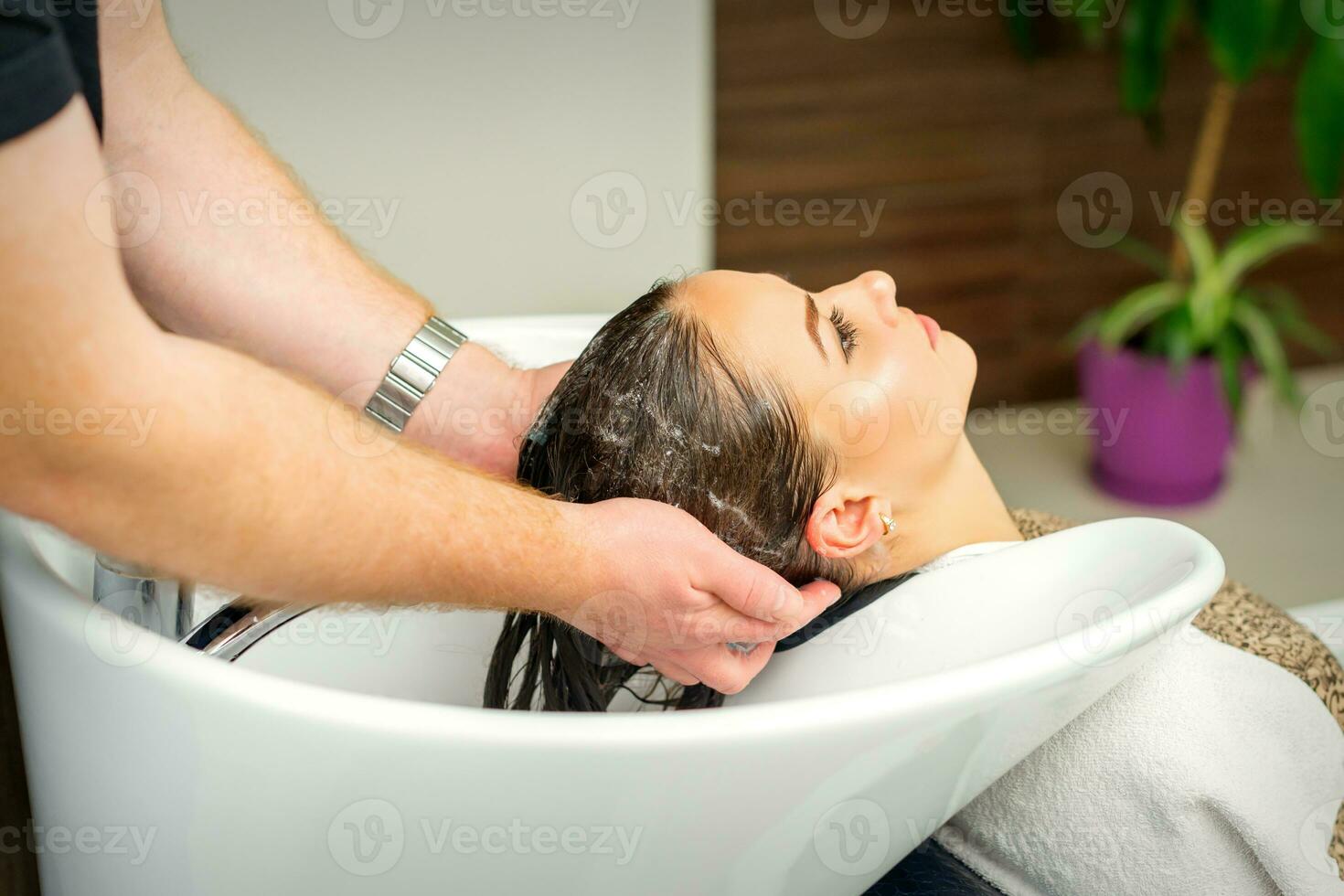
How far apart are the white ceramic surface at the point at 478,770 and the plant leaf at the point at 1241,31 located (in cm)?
181

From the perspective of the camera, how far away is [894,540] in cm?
116

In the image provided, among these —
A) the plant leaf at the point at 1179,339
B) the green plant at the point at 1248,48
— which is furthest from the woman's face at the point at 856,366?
the plant leaf at the point at 1179,339

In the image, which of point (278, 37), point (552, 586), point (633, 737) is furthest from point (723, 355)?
point (278, 37)

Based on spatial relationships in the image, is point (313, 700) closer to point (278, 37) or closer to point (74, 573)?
point (74, 573)

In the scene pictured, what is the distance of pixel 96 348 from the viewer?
0.66 metres

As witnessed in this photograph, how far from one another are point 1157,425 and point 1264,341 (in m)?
0.29

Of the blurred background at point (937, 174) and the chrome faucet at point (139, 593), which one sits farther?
the blurred background at point (937, 174)

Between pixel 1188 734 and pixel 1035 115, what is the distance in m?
2.29

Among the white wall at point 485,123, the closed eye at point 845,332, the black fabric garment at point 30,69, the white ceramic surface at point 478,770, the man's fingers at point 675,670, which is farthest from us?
the white wall at point 485,123

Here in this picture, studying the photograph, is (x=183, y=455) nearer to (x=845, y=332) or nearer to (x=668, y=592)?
(x=668, y=592)

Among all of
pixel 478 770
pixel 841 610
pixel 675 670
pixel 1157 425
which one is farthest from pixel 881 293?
pixel 1157 425

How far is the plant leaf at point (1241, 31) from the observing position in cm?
235

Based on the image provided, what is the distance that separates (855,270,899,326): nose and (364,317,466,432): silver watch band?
400 millimetres

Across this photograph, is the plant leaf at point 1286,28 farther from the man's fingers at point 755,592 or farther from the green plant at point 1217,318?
the man's fingers at point 755,592
